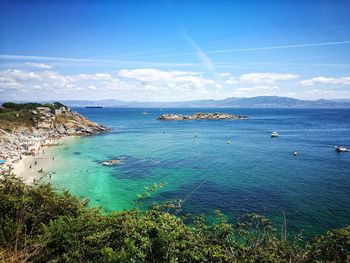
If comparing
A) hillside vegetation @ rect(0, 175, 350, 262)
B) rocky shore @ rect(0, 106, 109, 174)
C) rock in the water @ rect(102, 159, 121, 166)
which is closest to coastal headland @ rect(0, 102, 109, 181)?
rocky shore @ rect(0, 106, 109, 174)

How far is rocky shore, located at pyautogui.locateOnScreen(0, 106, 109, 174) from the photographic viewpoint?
6062 cm

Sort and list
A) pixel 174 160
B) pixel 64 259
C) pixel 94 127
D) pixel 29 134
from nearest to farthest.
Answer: pixel 64 259
pixel 174 160
pixel 29 134
pixel 94 127

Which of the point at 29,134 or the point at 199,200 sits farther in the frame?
the point at 29,134

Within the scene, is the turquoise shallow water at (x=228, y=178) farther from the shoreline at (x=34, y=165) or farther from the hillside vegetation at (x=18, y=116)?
the hillside vegetation at (x=18, y=116)

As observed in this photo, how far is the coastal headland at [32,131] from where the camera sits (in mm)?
57200

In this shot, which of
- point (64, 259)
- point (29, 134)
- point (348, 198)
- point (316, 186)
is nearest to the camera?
point (64, 259)

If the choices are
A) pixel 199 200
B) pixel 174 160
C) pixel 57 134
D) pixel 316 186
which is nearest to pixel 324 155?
pixel 316 186

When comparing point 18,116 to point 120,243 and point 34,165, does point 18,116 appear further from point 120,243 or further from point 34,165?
point 120,243

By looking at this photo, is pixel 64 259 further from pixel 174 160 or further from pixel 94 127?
pixel 94 127

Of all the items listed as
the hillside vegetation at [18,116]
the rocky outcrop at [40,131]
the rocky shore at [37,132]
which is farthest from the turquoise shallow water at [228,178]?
the hillside vegetation at [18,116]

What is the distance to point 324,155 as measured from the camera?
62156 mm

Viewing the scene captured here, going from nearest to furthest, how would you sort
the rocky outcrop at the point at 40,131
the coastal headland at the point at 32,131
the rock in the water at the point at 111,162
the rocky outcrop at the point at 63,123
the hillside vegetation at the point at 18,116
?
1. the rock in the water at the point at 111,162
2. the coastal headland at the point at 32,131
3. the rocky outcrop at the point at 40,131
4. the hillside vegetation at the point at 18,116
5. the rocky outcrop at the point at 63,123

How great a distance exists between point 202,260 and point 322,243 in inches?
220

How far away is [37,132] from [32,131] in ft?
5.26
